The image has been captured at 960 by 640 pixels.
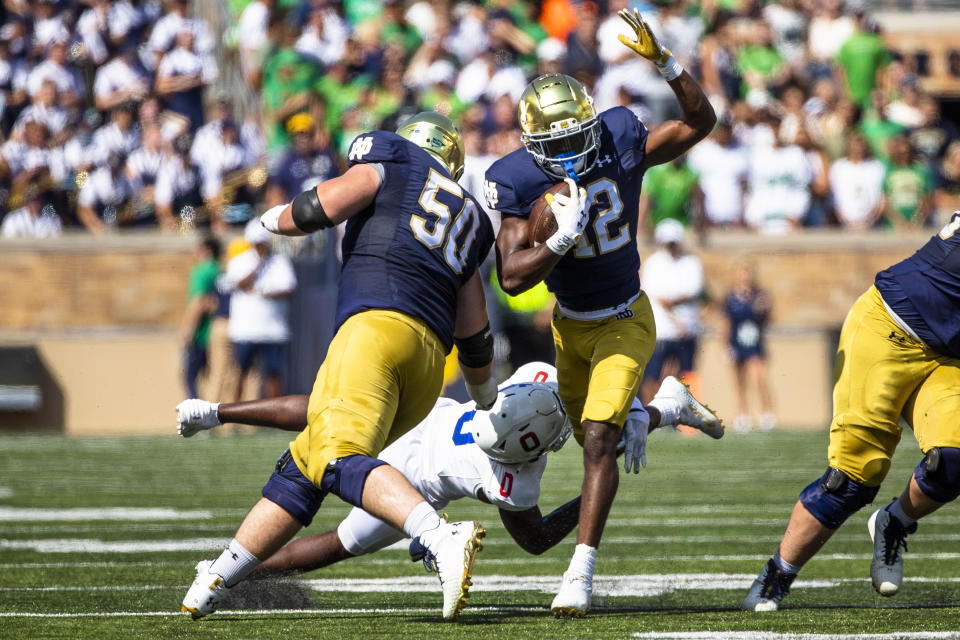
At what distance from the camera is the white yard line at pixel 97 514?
767 centimetres

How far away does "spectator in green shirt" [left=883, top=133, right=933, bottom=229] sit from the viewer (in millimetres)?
13453

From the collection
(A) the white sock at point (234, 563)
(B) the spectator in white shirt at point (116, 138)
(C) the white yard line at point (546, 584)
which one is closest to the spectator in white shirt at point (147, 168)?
(B) the spectator in white shirt at point (116, 138)

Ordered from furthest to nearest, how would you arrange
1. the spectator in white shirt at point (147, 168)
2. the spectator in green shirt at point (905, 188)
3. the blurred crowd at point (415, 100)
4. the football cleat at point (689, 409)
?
the spectator in white shirt at point (147, 168) → the spectator in green shirt at point (905, 188) → the blurred crowd at point (415, 100) → the football cleat at point (689, 409)

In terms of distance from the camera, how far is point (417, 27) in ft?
49.8

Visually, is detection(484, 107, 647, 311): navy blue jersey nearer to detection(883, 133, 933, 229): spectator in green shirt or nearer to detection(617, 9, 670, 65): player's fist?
detection(617, 9, 670, 65): player's fist

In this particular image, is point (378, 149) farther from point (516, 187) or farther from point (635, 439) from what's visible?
point (635, 439)

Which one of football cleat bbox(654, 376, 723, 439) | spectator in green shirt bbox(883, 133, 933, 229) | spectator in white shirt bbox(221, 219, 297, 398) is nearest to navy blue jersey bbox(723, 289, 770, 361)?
spectator in green shirt bbox(883, 133, 933, 229)

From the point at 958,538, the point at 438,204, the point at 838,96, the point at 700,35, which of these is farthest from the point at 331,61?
the point at 438,204

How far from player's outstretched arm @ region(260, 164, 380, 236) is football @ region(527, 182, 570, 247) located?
0.61 meters

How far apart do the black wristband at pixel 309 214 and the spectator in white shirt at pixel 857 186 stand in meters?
9.59

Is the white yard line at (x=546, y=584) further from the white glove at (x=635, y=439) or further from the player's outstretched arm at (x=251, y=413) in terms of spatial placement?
the player's outstretched arm at (x=251, y=413)

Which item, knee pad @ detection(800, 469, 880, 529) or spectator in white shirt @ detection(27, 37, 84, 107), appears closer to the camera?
knee pad @ detection(800, 469, 880, 529)

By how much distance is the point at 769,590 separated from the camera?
16.0ft

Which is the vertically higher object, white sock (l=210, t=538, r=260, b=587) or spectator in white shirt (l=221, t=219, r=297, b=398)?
white sock (l=210, t=538, r=260, b=587)
